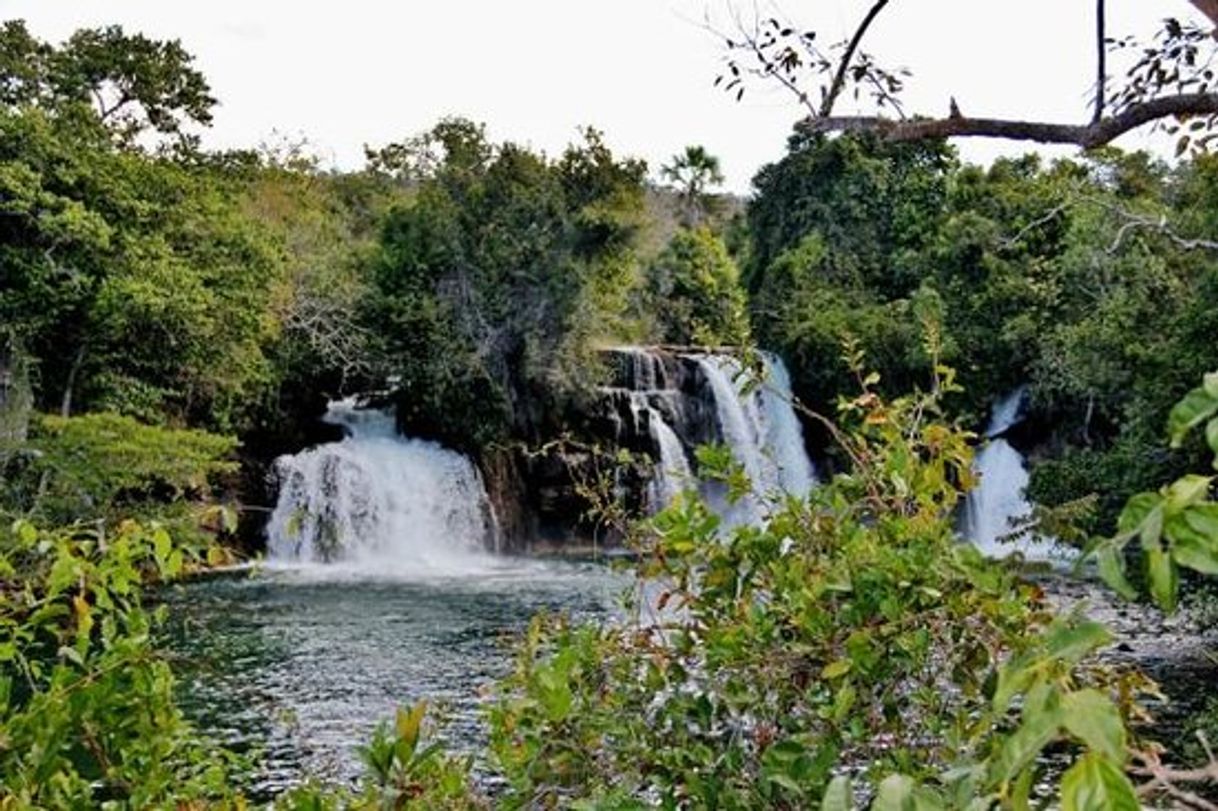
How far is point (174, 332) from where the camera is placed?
17.7 meters

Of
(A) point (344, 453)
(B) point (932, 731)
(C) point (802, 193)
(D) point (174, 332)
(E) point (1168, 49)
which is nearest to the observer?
(B) point (932, 731)

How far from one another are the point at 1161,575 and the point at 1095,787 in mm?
161

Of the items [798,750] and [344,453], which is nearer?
[798,750]

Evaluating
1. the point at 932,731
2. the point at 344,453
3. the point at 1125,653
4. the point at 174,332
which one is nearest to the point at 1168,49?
the point at 932,731

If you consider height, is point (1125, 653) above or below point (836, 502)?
below

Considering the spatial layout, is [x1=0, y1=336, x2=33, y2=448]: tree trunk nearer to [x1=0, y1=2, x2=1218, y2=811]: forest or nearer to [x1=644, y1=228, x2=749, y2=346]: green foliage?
[x1=0, y1=2, x2=1218, y2=811]: forest

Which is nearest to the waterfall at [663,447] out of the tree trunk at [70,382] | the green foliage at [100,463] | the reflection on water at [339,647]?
the reflection on water at [339,647]

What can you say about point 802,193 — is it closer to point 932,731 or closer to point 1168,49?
point 1168,49

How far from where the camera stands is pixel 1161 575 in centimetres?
75

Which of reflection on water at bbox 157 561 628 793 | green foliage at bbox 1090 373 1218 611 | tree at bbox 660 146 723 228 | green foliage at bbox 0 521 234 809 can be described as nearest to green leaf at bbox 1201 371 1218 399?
green foliage at bbox 1090 373 1218 611

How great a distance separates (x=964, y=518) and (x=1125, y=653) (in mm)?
10358

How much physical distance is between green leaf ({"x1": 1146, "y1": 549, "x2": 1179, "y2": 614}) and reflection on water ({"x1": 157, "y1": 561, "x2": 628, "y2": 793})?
19.3 ft

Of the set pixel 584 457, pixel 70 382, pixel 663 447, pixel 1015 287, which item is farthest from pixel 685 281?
pixel 70 382

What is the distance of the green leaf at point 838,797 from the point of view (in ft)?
2.85
